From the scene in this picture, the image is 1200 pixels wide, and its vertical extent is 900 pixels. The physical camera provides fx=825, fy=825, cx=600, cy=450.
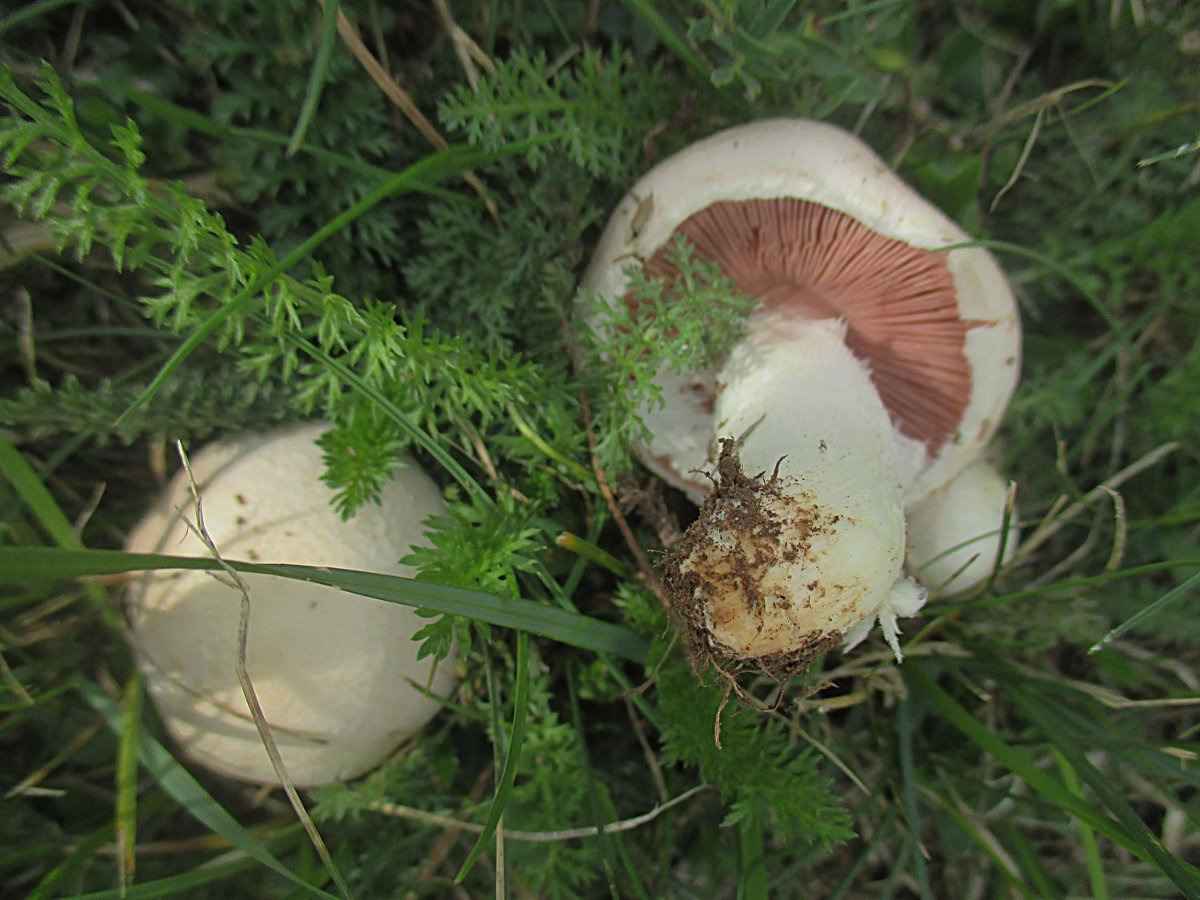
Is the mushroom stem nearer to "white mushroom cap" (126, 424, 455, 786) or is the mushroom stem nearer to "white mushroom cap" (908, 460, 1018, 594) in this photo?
"white mushroom cap" (908, 460, 1018, 594)

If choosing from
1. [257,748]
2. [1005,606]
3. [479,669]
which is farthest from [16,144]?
[1005,606]

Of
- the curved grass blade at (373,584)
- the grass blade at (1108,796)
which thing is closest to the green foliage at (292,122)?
the curved grass blade at (373,584)

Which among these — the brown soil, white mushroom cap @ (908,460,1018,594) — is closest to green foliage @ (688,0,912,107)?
the brown soil

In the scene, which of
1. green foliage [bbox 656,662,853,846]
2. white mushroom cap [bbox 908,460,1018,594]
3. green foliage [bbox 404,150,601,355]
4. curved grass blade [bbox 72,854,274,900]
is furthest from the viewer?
white mushroom cap [bbox 908,460,1018,594]

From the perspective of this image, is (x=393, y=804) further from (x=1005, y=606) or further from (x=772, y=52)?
(x=772, y=52)

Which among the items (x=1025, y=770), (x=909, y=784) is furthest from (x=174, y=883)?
(x=1025, y=770)

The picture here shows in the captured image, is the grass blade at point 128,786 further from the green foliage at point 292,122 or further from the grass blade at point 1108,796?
the grass blade at point 1108,796
